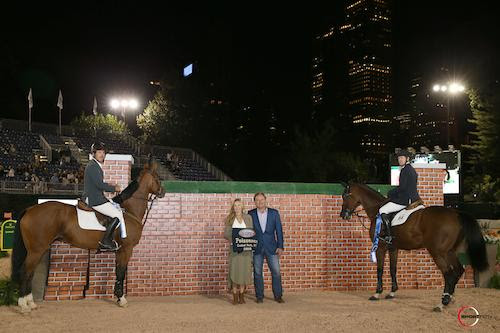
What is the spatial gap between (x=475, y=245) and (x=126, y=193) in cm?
612

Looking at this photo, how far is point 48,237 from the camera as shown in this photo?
8258 millimetres

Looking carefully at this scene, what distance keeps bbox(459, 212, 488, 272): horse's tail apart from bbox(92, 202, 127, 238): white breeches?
5896 mm

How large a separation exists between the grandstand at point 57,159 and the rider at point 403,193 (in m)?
20.7

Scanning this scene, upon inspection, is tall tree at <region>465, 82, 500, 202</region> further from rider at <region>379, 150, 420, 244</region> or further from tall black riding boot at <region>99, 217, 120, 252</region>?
tall black riding boot at <region>99, 217, 120, 252</region>

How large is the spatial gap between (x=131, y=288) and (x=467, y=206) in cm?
2464

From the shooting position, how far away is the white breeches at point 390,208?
9.34 m

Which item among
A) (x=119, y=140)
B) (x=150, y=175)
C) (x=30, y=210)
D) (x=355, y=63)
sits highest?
(x=355, y=63)

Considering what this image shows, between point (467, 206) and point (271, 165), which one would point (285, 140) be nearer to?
point (271, 165)

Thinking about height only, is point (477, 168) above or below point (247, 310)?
above

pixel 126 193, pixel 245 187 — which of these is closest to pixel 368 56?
pixel 245 187

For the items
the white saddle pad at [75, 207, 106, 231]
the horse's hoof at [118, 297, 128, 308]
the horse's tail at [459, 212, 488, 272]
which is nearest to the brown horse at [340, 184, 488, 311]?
the horse's tail at [459, 212, 488, 272]

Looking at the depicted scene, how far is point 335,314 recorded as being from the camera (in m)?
8.10

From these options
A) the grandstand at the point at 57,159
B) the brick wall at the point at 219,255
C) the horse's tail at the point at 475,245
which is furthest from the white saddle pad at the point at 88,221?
the grandstand at the point at 57,159

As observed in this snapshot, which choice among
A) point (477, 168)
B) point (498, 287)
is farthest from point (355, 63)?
point (498, 287)
